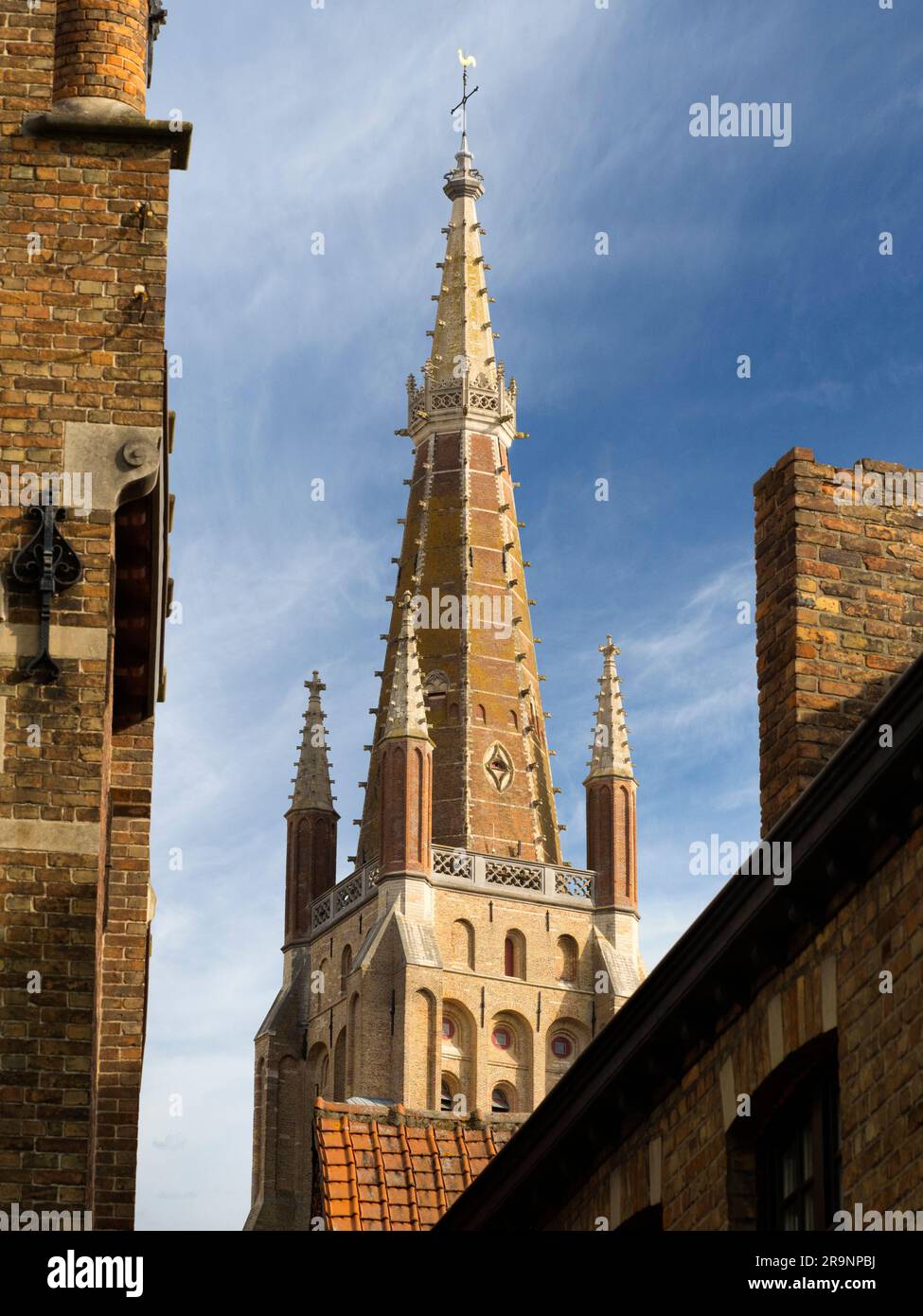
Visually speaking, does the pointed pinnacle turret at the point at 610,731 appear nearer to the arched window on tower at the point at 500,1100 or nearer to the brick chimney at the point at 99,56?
the arched window on tower at the point at 500,1100

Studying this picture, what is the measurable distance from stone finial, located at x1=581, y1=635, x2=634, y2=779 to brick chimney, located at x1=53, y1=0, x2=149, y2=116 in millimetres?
71458

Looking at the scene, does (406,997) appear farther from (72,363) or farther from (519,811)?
(72,363)

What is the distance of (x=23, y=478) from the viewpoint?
16.1m

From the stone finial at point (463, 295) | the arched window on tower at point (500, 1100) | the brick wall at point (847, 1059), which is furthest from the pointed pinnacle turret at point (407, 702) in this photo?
the brick wall at point (847, 1059)

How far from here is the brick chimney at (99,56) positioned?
17469 mm

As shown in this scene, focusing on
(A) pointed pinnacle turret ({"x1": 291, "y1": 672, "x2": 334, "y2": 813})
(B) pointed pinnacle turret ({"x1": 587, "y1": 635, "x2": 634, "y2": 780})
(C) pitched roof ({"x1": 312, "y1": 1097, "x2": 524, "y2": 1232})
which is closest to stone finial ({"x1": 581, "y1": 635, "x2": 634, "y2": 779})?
(B) pointed pinnacle turret ({"x1": 587, "y1": 635, "x2": 634, "y2": 780})

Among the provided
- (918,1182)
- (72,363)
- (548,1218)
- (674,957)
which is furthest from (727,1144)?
(72,363)

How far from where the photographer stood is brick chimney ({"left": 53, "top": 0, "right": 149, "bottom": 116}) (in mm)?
17469

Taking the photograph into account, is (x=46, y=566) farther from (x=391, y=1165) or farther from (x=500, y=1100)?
(x=500, y=1100)

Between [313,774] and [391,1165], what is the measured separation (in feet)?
208

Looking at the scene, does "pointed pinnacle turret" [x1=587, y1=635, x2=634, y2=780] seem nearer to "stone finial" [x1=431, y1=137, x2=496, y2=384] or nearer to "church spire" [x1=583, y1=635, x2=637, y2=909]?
"church spire" [x1=583, y1=635, x2=637, y2=909]

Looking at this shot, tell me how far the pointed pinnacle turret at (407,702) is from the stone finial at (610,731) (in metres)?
5.75

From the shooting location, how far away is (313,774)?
91.8m

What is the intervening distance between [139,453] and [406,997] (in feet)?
220
